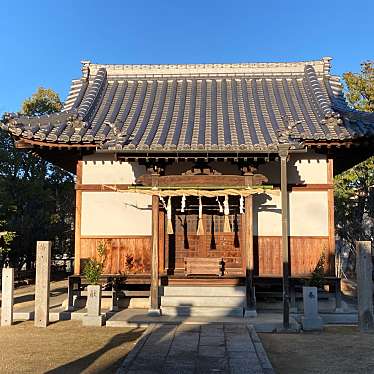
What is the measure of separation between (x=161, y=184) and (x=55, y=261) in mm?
20654

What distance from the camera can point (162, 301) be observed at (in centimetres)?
1159

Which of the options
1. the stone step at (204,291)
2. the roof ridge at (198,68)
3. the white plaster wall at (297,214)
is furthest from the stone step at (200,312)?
the roof ridge at (198,68)

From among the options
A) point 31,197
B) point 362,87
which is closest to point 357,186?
point 362,87

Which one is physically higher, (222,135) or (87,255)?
(222,135)

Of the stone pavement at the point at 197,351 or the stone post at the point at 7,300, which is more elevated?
the stone post at the point at 7,300

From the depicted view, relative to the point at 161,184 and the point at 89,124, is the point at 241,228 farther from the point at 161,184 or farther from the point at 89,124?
the point at 89,124

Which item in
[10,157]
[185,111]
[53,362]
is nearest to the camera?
[53,362]

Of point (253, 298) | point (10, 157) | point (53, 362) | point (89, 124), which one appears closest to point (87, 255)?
point (89, 124)

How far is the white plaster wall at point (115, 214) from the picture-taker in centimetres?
1285

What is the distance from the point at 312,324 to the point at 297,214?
360cm

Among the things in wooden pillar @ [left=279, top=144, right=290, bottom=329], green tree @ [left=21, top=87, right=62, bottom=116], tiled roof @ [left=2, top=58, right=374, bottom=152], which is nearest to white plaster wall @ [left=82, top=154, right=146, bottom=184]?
tiled roof @ [left=2, top=58, right=374, bottom=152]

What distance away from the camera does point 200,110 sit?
47.5 ft

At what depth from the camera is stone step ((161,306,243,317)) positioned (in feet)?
36.5

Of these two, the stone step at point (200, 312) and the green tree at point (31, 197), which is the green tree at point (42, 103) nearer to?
the green tree at point (31, 197)
